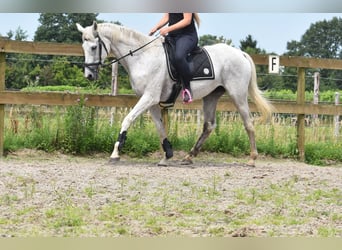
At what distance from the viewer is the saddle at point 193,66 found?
664cm

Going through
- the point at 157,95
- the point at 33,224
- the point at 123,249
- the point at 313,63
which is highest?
the point at 313,63

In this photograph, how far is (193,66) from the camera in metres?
6.69

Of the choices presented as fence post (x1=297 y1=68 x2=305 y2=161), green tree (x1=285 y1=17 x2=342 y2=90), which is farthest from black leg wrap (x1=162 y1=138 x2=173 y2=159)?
green tree (x1=285 y1=17 x2=342 y2=90)

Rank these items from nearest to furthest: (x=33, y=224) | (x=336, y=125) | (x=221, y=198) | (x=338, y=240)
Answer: (x=338, y=240), (x=33, y=224), (x=221, y=198), (x=336, y=125)

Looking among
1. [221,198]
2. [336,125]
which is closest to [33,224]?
[221,198]

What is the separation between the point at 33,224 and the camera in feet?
11.1

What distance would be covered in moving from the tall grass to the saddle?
1.28 meters

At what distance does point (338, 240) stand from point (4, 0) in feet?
3.31

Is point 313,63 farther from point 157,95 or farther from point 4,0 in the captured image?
point 4,0

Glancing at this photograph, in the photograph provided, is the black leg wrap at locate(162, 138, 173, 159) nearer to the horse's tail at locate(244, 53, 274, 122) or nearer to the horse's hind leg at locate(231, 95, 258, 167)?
the horse's hind leg at locate(231, 95, 258, 167)

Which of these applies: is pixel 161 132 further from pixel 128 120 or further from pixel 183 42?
pixel 183 42

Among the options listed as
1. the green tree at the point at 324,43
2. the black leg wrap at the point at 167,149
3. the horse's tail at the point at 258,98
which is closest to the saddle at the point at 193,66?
the black leg wrap at the point at 167,149

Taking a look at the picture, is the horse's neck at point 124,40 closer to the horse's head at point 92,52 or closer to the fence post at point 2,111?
the horse's head at point 92,52

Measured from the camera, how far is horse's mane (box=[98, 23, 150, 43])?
664cm
